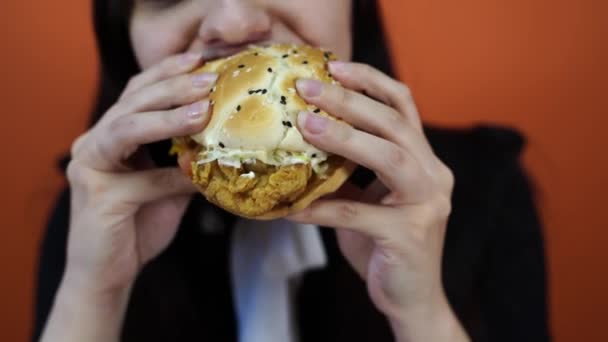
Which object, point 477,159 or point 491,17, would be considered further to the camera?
point 491,17

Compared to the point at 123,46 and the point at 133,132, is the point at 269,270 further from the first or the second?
the point at 123,46

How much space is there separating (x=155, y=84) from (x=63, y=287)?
581 millimetres

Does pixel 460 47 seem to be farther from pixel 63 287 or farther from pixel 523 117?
pixel 63 287

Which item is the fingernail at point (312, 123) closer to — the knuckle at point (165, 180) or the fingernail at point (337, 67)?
the fingernail at point (337, 67)

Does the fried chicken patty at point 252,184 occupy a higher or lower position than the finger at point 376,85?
lower

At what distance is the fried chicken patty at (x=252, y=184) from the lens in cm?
85

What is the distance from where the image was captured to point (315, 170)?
92cm

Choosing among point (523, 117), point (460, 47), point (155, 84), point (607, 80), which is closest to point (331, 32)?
point (155, 84)

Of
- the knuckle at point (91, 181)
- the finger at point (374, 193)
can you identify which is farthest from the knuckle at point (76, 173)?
the finger at point (374, 193)

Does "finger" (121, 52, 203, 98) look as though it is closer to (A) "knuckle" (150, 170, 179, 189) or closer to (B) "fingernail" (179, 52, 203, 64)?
(B) "fingernail" (179, 52, 203, 64)

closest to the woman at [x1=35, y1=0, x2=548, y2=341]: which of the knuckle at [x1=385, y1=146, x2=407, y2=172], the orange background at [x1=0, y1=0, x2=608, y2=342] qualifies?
the knuckle at [x1=385, y1=146, x2=407, y2=172]

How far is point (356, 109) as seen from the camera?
918 mm

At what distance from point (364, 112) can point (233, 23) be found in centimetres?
34

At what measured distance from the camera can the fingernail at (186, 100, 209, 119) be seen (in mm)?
899
